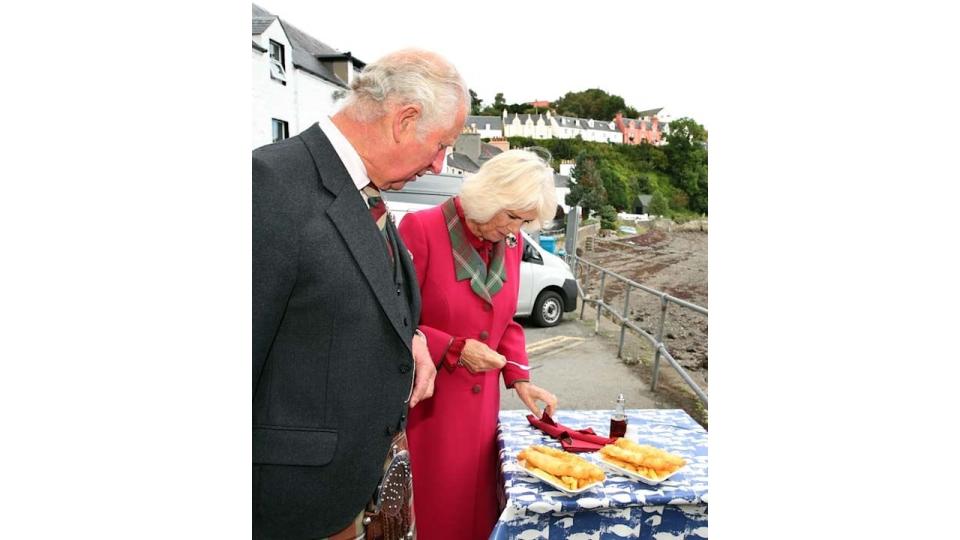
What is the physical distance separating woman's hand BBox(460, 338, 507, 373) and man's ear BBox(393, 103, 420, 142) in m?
0.91

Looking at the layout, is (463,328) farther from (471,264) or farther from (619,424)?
(619,424)

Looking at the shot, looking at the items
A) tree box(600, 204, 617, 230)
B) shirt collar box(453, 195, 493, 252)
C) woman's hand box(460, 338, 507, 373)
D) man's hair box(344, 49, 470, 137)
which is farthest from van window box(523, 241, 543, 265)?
tree box(600, 204, 617, 230)

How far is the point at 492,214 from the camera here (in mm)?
2039

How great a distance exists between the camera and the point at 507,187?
6.64ft

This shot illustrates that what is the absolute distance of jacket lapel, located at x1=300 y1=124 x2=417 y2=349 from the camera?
3.56 ft

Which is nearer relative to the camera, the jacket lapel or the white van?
the jacket lapel

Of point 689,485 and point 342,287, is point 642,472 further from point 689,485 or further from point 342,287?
point 342,287

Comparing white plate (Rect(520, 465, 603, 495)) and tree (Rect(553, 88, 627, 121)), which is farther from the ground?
tree (Rect(553, 88, 627, 121))

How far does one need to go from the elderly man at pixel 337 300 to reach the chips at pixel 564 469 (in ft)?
2.08

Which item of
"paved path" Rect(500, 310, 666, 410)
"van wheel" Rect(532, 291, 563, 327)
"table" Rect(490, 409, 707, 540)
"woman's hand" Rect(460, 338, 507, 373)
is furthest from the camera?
"van wheel" Rect(532, 291, 563, 327)

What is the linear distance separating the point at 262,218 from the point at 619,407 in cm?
166

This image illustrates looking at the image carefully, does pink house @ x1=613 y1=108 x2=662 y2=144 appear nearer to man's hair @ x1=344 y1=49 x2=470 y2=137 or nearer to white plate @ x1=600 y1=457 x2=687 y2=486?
man's hair @ x1=344 y1=49 x2=470 y2=137

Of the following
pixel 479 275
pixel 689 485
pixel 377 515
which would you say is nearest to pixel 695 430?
pixel 689 485

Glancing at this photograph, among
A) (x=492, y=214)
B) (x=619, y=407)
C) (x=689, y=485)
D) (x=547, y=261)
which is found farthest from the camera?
(x=547, y=261)
